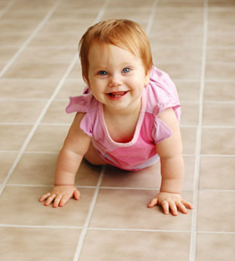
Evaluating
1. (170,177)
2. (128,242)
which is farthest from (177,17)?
(128,242)

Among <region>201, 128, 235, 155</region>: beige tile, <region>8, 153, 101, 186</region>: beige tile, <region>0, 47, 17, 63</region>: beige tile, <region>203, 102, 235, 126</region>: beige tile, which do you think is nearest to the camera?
<region>8, 153, 101, 186</region>: beige tile

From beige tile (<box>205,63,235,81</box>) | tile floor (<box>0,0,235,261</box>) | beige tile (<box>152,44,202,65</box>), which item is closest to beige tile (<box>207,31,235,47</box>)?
tile floor (<box>0,0,235,261</box>)

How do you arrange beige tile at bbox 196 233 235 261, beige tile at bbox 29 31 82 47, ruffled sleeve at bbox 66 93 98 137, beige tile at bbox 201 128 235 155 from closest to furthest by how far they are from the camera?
beige tile at bbox 196 233 235 261 → ruffled sleeve at bbox 66 93 98 137 → beige tile at bbox 201 128 235 155 → beige tile at bbox 29 31 82 47

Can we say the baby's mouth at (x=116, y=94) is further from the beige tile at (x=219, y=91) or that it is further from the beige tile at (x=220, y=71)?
the beige tile at (x=220, y=71)

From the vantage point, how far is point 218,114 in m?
2.13

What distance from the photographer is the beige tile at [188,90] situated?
90.3 inches

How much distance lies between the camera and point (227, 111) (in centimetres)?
215

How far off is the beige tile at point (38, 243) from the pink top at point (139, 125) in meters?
0.28

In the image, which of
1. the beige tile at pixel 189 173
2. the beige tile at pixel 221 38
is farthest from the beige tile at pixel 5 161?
the beige tile at pixel 221 38

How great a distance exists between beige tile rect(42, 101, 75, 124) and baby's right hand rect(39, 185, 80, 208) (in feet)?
1.64

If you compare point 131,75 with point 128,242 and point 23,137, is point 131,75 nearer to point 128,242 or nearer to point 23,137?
point 128,242

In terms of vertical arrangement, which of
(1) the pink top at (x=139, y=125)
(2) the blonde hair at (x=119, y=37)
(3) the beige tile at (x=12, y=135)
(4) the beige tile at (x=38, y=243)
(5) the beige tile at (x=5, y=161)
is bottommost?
(3) the beige tile at (x=12, y=135)

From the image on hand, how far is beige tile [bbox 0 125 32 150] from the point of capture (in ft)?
6.43

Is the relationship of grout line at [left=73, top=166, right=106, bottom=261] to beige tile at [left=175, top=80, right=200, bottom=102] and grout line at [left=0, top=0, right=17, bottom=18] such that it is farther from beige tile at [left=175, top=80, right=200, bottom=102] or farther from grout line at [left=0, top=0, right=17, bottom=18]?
grout line at [left=0, top=0, right=17, bottom=18]
